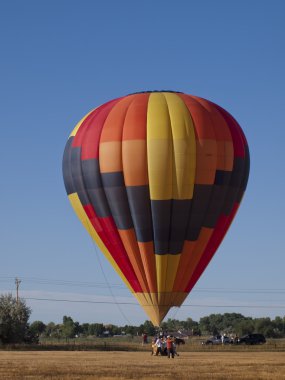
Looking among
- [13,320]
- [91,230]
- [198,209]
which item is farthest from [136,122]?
[13,320]

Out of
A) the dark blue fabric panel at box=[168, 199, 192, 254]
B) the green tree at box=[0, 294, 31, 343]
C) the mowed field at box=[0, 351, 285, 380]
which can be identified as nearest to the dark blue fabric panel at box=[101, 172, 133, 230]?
the dark blue fabric panel at box=[168, 199, 192, 254]

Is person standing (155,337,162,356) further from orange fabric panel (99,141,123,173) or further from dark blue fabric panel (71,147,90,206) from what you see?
orange fabric panel (99,141,123,173)

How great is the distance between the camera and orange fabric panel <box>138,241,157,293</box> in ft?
174

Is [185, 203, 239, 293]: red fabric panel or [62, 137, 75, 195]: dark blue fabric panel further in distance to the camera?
[62, 137, 75, 195]: dark blue fabric panel

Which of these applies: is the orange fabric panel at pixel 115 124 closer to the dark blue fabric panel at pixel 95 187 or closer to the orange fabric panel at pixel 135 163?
the orange fabric panel at pixel 135 163

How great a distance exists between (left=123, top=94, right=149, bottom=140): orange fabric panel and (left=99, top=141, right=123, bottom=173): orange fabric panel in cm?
77

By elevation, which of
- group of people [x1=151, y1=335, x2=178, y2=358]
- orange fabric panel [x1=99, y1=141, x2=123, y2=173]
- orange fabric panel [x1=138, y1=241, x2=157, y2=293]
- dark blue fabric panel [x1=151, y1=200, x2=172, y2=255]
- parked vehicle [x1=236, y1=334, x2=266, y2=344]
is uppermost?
orange fabric panel [x1=99, y1=141, x2=123, y2=173]

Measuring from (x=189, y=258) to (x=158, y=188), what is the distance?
4.72 metres

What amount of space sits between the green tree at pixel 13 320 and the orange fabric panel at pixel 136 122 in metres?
32.0

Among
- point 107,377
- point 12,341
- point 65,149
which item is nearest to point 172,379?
point 107,377

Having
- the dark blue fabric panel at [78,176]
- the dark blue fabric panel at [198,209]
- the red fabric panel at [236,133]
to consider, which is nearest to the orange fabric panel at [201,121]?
the red fabric panel at [236,133]

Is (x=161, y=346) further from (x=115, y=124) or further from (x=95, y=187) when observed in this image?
(x=115, y=124)

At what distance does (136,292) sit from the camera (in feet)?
177

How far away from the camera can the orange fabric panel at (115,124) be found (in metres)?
52.7
